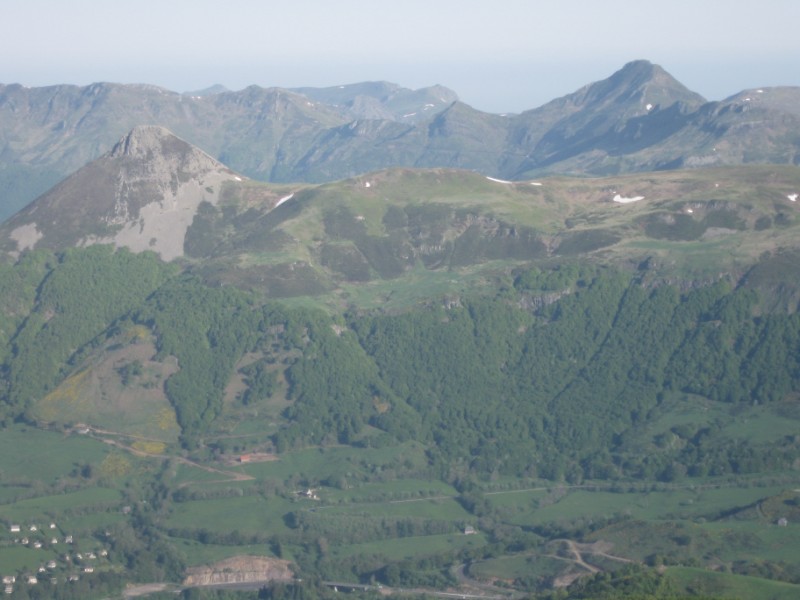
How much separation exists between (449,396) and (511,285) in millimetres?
21633

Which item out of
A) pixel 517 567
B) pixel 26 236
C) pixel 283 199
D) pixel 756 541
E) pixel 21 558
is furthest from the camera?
pixel 283 199

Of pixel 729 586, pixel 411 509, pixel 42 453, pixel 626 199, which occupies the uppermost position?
pixel 626 199

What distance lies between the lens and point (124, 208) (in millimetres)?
188500

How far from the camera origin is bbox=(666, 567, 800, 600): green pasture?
295 feet

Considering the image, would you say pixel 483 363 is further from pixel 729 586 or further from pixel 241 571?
pixel 729 586

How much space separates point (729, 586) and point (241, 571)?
38.4m

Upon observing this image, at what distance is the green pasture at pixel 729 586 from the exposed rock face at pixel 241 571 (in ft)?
102

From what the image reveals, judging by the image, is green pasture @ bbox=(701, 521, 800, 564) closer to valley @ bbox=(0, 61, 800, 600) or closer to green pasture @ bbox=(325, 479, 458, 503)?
valley @ bbox=(0, 61, 800, 600)

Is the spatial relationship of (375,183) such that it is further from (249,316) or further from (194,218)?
(249,316)

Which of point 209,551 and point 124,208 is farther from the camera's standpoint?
point 124,208

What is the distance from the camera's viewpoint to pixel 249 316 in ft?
511

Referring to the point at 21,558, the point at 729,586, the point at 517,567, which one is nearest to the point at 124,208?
the point at 21,558

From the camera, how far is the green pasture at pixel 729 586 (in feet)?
295

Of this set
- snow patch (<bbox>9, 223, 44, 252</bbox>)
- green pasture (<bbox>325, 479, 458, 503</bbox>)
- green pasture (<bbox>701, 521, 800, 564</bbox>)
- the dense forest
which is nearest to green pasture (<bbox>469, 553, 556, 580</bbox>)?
green pasture (<bbox>701, 521, 800, 564</bbox>)
